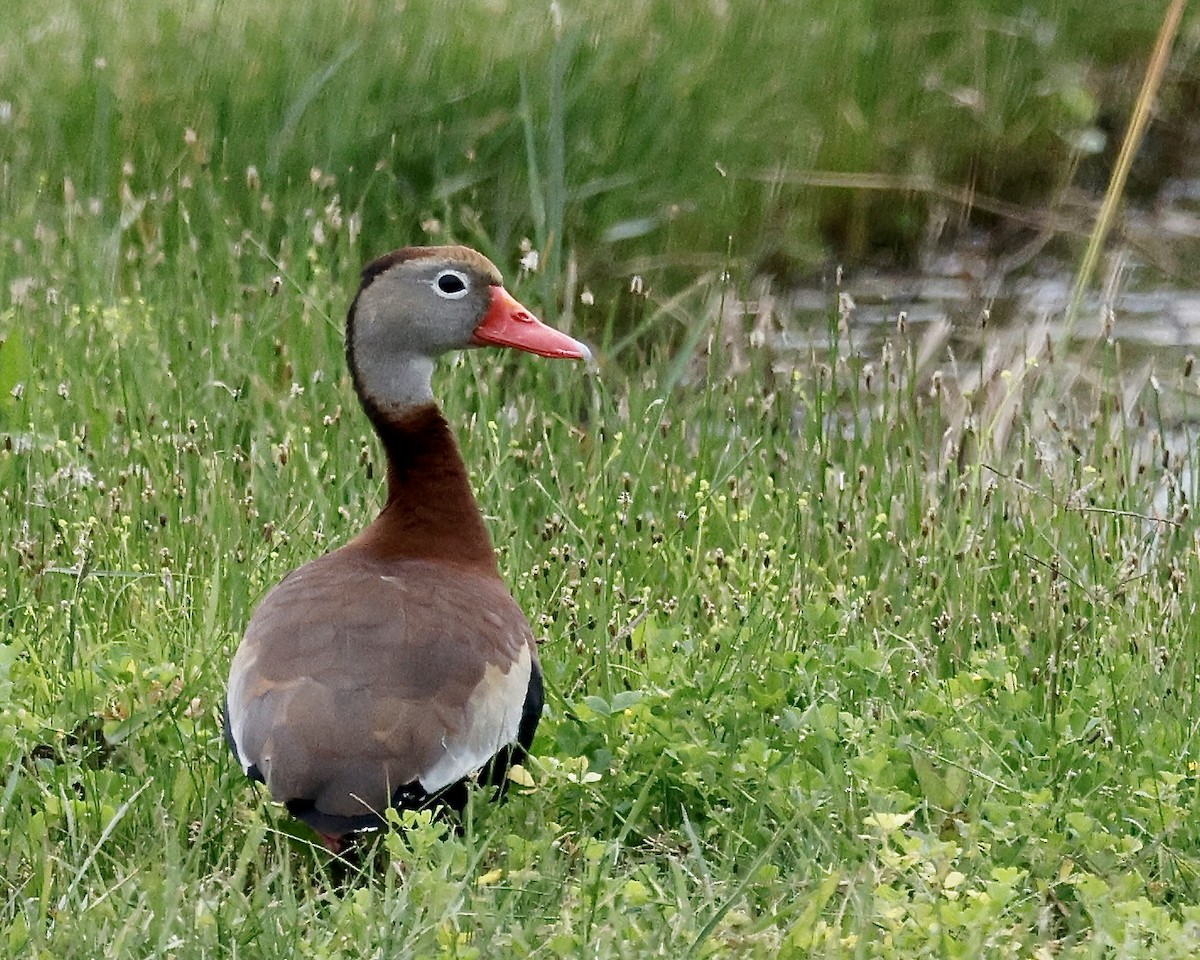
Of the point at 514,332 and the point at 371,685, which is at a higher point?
the point at 514,332

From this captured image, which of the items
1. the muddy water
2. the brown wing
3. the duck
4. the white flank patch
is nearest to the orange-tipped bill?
the duck

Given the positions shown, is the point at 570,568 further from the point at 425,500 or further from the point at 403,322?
the point at 403,322

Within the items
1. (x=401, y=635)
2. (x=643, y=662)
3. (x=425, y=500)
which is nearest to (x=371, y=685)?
(x=401, y=635)

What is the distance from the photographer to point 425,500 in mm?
4098

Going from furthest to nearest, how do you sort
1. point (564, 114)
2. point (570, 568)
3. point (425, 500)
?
1. point (564, 114)
2. point (570, 568)
3. point (425, 500)

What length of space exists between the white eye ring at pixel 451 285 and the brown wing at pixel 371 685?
0.75m

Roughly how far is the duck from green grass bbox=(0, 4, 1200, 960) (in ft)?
0.40

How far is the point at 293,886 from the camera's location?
134 inches

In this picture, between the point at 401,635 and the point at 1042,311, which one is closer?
the point at 401,635

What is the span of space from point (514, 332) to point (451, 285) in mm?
179

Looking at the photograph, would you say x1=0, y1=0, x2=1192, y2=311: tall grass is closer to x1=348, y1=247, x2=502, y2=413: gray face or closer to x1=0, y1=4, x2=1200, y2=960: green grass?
x1=0, y1=4, x2=1200, y2=960: green grass

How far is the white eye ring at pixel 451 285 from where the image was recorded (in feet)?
14.2

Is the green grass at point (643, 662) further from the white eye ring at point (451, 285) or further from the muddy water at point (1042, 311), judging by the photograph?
the white eye ring at point (451, 285)

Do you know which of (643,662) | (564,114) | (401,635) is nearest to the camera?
(401,635)
